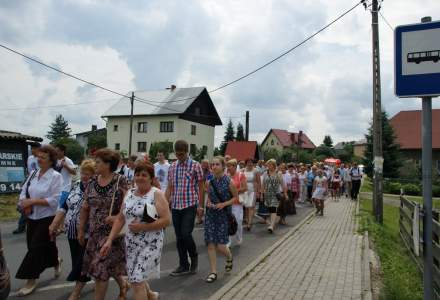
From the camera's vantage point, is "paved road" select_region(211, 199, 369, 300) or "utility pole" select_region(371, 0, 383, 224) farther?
"utility pole" select_region(371, 0, 383, 224)

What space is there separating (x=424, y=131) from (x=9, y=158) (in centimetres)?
1622

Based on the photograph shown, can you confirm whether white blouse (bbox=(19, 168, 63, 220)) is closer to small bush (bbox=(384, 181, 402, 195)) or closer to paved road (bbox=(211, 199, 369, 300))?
paved road (bbox=(211, 199, 369, 300))

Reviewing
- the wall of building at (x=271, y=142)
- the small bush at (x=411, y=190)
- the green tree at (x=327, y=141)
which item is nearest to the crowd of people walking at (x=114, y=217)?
the small bush at (x=411, y=190)

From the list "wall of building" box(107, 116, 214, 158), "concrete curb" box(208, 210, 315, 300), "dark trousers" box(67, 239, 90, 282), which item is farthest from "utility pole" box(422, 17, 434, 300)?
"wall of building" box(107, 116, 214, 158)

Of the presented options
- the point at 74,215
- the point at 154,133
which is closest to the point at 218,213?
the point at 74,215

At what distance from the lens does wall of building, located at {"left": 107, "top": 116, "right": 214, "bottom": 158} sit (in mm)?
50750

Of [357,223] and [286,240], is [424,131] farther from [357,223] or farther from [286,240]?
[357,223]

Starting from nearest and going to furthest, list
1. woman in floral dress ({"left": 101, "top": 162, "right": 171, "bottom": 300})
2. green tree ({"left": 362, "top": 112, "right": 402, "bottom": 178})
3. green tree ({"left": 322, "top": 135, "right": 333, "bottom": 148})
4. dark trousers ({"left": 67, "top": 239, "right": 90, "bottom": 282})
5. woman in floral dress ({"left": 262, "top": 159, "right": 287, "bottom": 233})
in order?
1. woman in floral dress ({"left": 101, "top": 162, "right": 171, "bottom": 300})
2. dark trousers ({"left": 67, "top": 239, "right": 90, "bottom": 282})
3. woman in floral dress ({"left": 262, "top": 159, "right": 287, "bottom": 233})
4. green tree ({"left": 362, "top": 112, "right": 402, "bottom": 178})
5. green tree ({"left": 322, "top": 135, "right": 333, "bottom": 148})

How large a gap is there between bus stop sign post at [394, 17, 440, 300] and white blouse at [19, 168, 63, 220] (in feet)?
13.8

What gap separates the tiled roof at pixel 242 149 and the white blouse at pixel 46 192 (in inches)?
1691

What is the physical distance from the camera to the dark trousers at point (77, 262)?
5.06 meters

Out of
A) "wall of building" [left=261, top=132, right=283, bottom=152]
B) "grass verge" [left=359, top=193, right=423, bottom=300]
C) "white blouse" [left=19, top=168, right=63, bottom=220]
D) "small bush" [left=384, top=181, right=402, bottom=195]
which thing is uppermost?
"wall of building" [left=261, top=132, right=283, bottom=152]

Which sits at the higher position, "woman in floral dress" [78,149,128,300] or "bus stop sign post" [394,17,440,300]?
"bus stop sign post" [394,17,440,300]

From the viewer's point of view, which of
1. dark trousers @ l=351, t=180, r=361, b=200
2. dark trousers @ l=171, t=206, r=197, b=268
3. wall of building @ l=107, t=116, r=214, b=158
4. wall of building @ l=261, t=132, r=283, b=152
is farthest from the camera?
wall of building @ l=261, t=132, r=283, b=152
